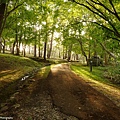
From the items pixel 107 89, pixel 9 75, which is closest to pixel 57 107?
pixel 107 89

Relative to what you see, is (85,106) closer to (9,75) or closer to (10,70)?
(9,75)

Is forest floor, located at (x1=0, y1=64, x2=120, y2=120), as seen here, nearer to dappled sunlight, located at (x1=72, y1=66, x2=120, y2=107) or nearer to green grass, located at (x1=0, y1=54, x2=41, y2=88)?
dappled sunlight, located at (x1=72, y1=66, x2=120, y2=107)

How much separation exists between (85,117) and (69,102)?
197 cm

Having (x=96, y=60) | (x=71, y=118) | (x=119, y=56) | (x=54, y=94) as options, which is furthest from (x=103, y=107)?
(x=96, y=60)

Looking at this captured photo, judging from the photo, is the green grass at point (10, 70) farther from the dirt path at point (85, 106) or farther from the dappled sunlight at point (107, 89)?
the dappled sunlight at point (107, 89)

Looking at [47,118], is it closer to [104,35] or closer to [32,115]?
[32,115]

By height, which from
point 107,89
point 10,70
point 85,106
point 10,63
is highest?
point 10,63

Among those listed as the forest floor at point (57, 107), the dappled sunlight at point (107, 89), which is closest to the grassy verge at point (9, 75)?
the forest floor at point (57, 107)

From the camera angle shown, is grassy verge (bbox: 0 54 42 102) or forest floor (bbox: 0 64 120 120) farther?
grassy verge (bbox: 0 54 42 102)

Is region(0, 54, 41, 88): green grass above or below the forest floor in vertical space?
above

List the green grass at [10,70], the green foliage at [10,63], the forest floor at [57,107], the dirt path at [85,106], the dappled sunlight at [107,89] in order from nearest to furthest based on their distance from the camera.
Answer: the forest floor at [57,107]
the dirt path at [85,106]
the dappled sunlight at [107,89]
the green grass at [10,70]
the green foliage at [10,63]

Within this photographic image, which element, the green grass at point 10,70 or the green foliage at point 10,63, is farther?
the green foliage at point 10,63

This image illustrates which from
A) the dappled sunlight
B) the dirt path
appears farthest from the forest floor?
the dappled sunlight

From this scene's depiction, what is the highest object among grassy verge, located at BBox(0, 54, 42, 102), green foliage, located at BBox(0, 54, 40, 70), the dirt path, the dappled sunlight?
green foliage, located at BBox(0, 54, 40, 70)
